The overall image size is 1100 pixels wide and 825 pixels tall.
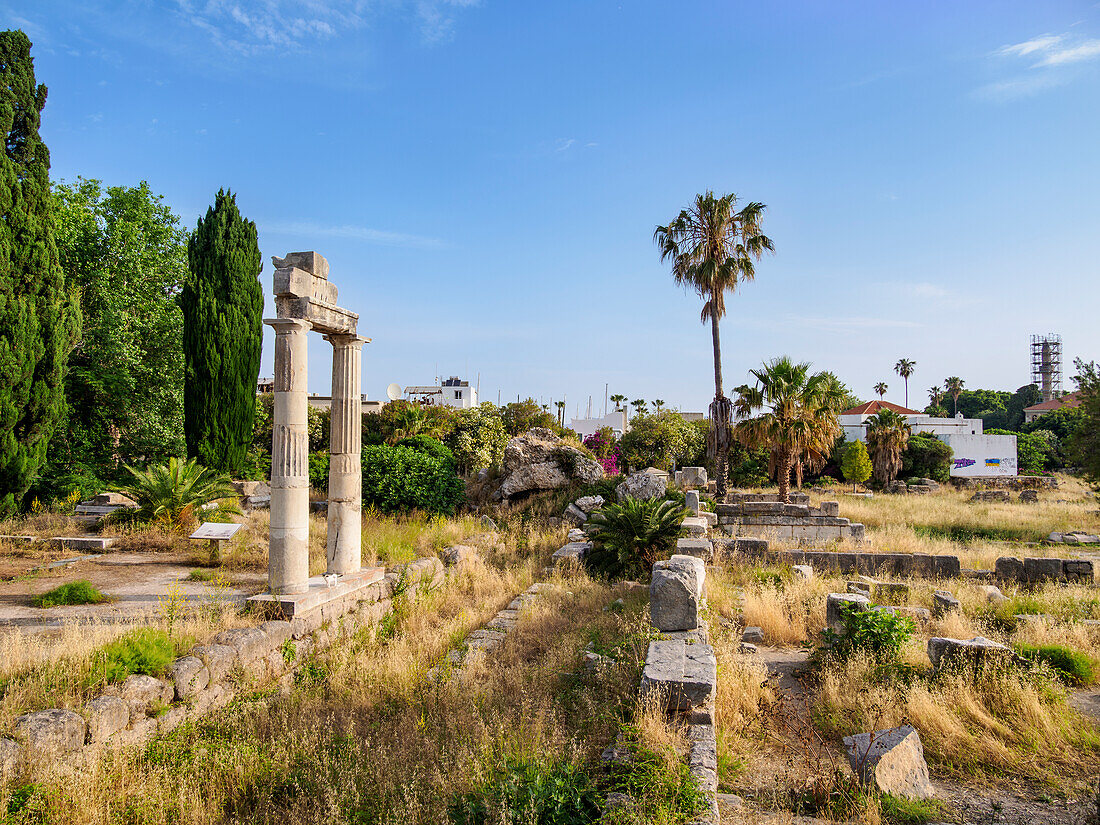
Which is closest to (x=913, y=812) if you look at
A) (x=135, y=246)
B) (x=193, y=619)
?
(x=193, y=619)

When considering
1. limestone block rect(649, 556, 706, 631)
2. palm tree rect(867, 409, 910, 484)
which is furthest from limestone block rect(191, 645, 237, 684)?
palm tree rect(867, 409, 910, 484)

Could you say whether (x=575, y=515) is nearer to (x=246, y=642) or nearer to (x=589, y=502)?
(x=589, y=502)

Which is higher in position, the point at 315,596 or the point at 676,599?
the point at 676,599

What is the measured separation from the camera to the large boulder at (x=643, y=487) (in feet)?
52.7

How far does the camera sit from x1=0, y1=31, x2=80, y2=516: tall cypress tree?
13.7m

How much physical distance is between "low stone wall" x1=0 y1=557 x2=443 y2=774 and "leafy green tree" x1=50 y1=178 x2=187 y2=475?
14.1 metres

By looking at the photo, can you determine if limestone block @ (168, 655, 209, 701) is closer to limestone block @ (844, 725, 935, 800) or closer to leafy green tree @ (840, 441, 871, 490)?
limestone block @ (844, 725, 935, 800)

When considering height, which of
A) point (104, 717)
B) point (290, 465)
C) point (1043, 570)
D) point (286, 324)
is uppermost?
point (286, 324)

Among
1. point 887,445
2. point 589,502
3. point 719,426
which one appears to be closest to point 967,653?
point 589,502

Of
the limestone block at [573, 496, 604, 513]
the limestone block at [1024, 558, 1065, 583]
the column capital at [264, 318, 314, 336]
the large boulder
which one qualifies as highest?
the column capital at [264, 318, 314, 336]

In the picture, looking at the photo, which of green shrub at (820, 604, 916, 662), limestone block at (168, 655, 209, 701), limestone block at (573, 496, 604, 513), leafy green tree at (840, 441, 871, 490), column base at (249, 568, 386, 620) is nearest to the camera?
limestone block at (168, 655, 209, 701)

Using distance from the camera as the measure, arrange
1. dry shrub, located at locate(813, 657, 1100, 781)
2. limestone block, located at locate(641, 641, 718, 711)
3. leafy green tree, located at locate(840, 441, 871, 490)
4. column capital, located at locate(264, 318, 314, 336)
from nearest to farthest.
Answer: dry shrub, located at locate(813, 657, 1100, 781)
limestone block, located at locate(641, 641, 718, 711)
column capital, located at locate(264, 318, 314, 336)
leafy green tree, located at locate(840, 441, 871, 490)

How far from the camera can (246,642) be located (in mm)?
6672

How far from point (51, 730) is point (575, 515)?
1305 centimetres
